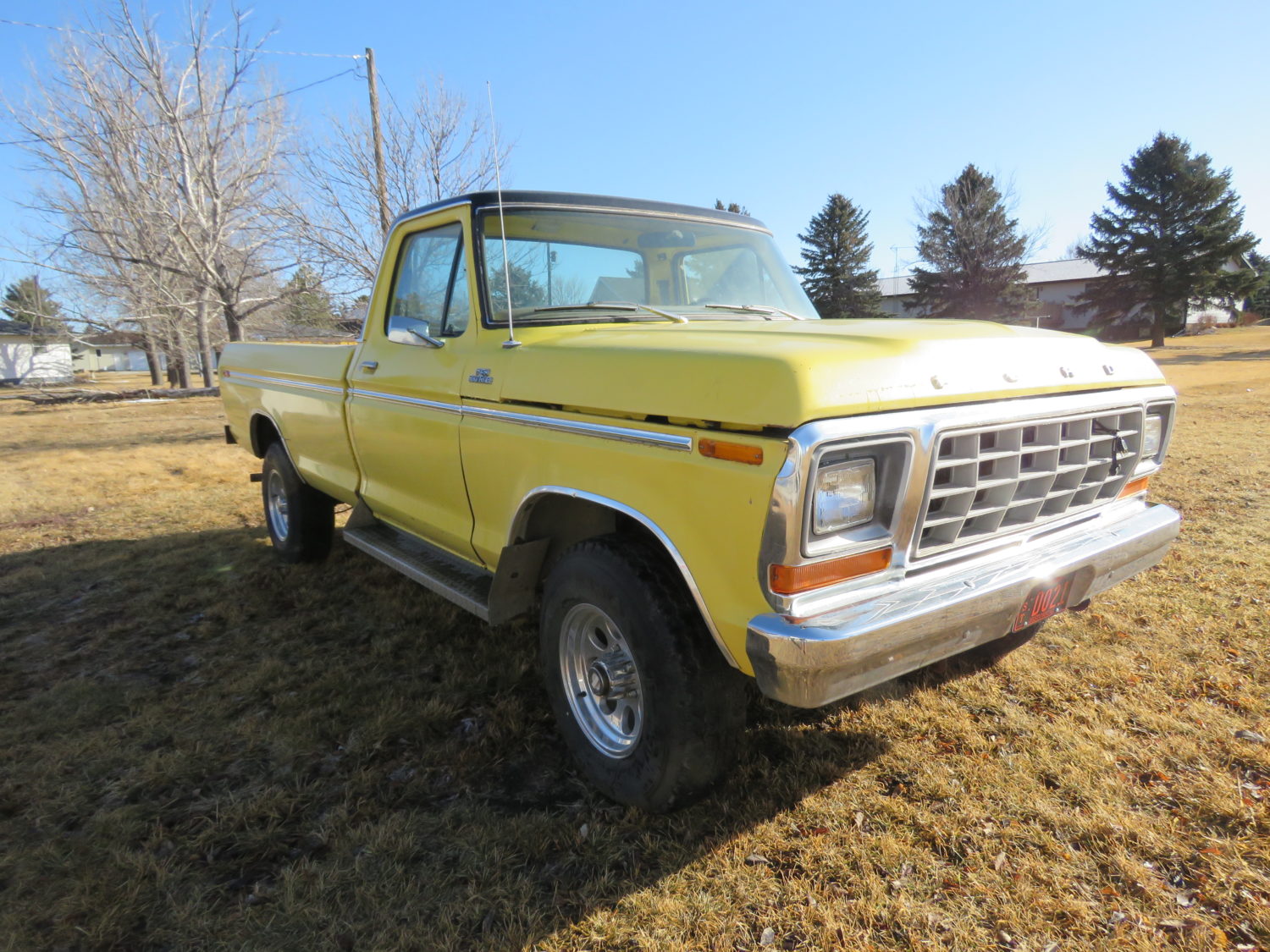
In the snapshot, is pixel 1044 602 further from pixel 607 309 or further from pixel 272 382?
pixel 272 382

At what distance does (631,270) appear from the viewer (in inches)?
145

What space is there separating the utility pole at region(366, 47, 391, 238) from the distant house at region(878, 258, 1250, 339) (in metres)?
26.1

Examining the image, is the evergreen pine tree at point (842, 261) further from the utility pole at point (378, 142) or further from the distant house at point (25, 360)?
the distant house at point (25, 360)

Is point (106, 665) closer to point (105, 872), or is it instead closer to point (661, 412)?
point (105, 872)

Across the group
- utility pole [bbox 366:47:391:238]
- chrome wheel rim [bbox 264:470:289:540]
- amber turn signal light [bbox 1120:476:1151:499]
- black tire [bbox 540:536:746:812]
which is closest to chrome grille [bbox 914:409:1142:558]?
amber turn signal light [bbox 1120:476:1151:499]

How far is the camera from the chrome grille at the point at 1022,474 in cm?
220

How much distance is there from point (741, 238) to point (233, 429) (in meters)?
4.42

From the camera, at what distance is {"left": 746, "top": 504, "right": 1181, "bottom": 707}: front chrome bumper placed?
192 cm

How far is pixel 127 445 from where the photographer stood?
12031mm

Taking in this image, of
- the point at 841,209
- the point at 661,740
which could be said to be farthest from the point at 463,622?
the point at 841,209

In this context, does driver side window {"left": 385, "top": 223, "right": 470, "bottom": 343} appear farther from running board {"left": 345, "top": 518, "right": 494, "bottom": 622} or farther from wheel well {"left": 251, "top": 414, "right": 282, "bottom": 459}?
wheel well {"left": 251, "top": 414, "right": 282, "bottom": 459}

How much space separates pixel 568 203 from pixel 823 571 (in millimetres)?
2233

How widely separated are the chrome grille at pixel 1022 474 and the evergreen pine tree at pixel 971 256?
29955 millimetres

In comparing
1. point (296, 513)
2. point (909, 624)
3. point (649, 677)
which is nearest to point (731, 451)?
point (909, 624)
